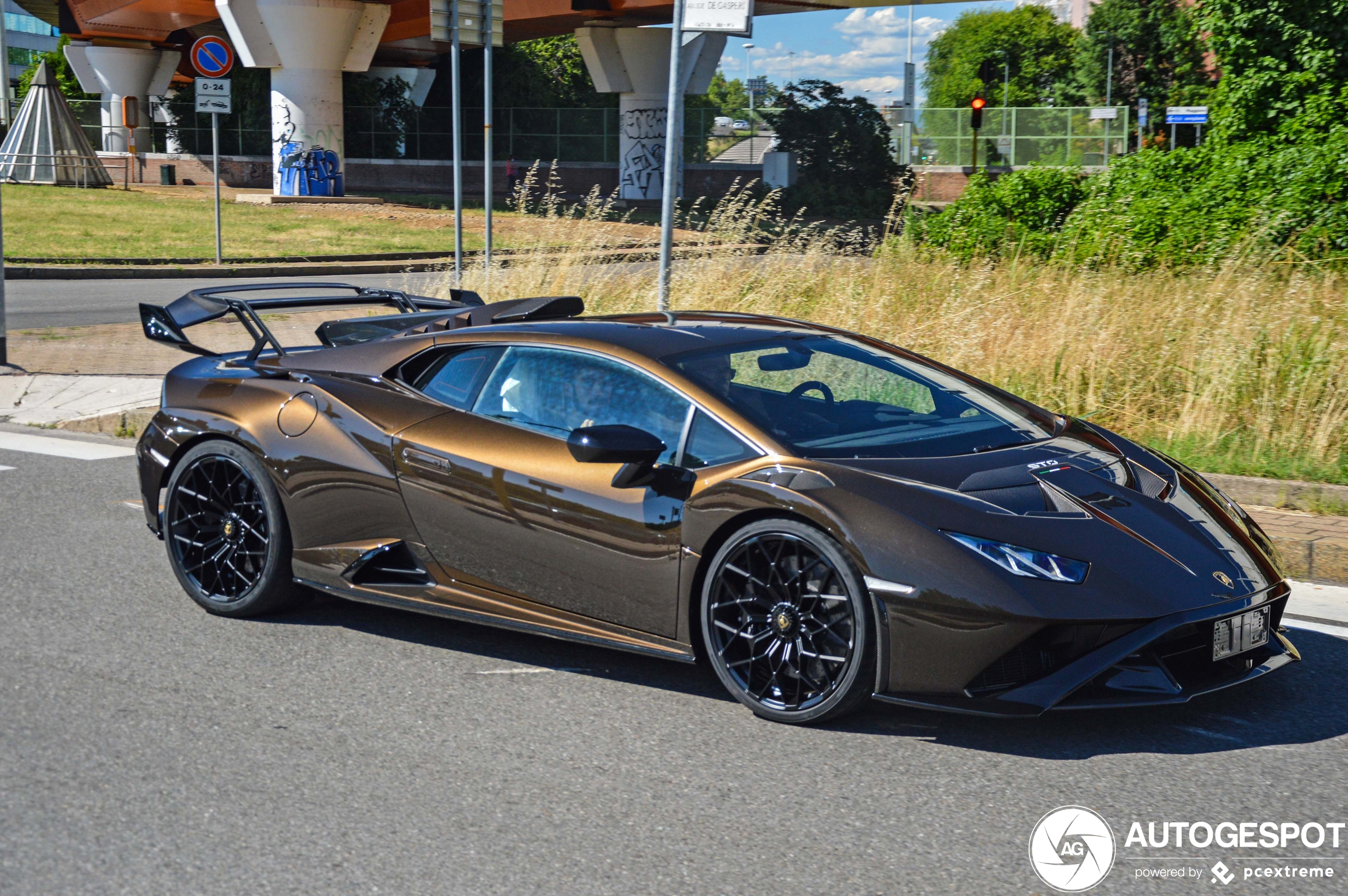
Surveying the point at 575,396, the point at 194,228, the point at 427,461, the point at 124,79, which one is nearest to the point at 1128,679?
the point at 575,396

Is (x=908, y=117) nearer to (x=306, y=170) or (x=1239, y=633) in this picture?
(x=306, y=170)

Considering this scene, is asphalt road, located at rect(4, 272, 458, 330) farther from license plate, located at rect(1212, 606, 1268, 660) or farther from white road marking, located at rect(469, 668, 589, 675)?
license plate, located at rect(1212, 606, 1268, 660)

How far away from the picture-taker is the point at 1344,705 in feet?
14.6

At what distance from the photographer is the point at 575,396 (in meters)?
4.89

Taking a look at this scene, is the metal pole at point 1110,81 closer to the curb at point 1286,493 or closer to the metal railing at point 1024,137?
the metal railing at point 1024,137

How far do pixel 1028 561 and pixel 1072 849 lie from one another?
0.85 m

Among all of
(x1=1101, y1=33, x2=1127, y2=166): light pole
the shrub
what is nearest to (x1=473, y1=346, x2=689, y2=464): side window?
the shrub

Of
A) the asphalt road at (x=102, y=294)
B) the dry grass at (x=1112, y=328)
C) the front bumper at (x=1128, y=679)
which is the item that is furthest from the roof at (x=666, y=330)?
the asphalt road at (x=102, y=294)

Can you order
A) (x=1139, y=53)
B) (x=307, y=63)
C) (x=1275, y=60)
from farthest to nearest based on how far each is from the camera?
(x=1139, y=53), (x=307, y=63), (x=1275, y=60)

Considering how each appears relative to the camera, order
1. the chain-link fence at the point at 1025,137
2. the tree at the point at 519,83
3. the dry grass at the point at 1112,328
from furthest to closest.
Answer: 1. the chain-link fence at the point at 1025,137
2. the tree at the point at 519,83
3. the dry grass at the point at 1112,328

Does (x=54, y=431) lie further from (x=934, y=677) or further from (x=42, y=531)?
(x=934, y=677)

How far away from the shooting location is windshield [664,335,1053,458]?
457cm

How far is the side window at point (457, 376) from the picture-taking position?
203 inches

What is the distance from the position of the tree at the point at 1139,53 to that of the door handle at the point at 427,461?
63.6 metres
